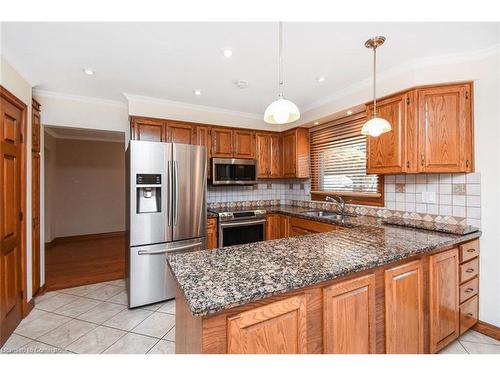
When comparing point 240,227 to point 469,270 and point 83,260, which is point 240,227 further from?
point 83,260

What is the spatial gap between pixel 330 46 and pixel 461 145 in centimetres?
144

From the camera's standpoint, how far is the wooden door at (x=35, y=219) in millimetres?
2580

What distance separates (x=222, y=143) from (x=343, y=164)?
1809 mm

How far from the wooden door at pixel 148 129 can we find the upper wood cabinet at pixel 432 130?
2.73m

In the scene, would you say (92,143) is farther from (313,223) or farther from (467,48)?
(467,48)

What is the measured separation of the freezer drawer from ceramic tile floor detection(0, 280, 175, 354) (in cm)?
11

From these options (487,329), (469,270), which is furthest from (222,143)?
(487,329)

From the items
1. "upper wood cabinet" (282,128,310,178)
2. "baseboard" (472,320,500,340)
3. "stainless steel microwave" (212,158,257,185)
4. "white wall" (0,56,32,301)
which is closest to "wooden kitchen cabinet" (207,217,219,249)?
"stainless steel microwave" (212,158,257,185)

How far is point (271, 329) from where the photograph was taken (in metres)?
0.96

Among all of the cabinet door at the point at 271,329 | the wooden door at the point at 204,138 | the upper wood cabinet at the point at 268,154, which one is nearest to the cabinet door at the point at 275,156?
the upper wood cabinet at the point at 268,154

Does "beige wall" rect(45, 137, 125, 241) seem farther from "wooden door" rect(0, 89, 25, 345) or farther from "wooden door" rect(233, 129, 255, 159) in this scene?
"wooden door" rect(233, 129, 255, 159)

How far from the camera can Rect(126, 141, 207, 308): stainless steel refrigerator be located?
246 cm

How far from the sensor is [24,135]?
2322 millimetres
